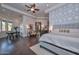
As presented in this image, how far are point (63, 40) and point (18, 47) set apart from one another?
102 centimetres

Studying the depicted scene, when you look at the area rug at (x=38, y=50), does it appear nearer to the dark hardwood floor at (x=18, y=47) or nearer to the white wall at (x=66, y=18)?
the dark hardwood floor at (x=18, y=47)

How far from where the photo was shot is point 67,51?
7.26 feet

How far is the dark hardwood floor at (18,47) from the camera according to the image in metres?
2.31

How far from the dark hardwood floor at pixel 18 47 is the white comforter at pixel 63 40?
0.96 feet

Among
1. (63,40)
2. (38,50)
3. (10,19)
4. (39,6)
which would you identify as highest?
(39,6)

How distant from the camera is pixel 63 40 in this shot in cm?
221

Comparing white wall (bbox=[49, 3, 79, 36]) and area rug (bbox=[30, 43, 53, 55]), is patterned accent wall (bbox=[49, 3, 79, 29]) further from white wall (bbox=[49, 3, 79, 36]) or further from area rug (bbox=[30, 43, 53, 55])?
area rug (bbox=[30, 43, 53, 55])

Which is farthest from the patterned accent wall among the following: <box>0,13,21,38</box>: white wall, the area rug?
<box>0,13,21,38</box>: white wall

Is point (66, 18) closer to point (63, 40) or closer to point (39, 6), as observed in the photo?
point (63, 40)

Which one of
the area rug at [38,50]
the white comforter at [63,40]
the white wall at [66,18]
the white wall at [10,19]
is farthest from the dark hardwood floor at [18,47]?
the white wall at [66,18]

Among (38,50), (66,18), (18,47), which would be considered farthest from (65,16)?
(18,47)

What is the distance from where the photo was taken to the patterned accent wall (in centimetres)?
223

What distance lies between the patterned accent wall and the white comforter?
0.27 metres
